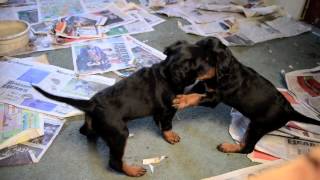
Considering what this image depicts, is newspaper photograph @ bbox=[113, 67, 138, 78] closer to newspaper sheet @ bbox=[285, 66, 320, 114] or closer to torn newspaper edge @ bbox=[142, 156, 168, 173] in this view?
torn newspaper edge @ bbox=[142, 156, 168, 173]

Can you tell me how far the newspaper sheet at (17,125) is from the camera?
1242 millimetres

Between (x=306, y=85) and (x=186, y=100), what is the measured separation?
77 centimetres

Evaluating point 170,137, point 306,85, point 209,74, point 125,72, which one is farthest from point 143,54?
point 306,85

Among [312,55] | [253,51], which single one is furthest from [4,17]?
[312,55]

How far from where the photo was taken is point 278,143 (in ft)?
4.32

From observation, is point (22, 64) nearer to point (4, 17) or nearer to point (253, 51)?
point (4, 17)

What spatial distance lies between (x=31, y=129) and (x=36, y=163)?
0.49 feet

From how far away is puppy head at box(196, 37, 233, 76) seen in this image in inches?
43.8

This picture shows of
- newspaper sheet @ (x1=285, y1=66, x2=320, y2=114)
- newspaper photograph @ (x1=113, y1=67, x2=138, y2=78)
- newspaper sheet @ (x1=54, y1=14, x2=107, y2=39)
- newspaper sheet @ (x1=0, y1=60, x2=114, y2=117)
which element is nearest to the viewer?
newspaper sheet @ (x1=0, y1=60, x2=114, y2=117)

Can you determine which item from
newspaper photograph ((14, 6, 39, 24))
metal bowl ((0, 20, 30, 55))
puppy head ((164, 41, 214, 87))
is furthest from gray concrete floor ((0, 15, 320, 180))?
newspaper photograph ((14, 6, 39, 24))

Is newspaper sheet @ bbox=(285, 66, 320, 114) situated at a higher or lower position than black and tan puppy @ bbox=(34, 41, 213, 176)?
lower

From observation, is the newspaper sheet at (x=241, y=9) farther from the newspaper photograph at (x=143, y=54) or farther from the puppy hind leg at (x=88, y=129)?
the puppy hind leg at (x=88, y=129)

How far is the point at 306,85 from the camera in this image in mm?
1635

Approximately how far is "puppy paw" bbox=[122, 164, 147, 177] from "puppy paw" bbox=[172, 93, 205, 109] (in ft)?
0.85
